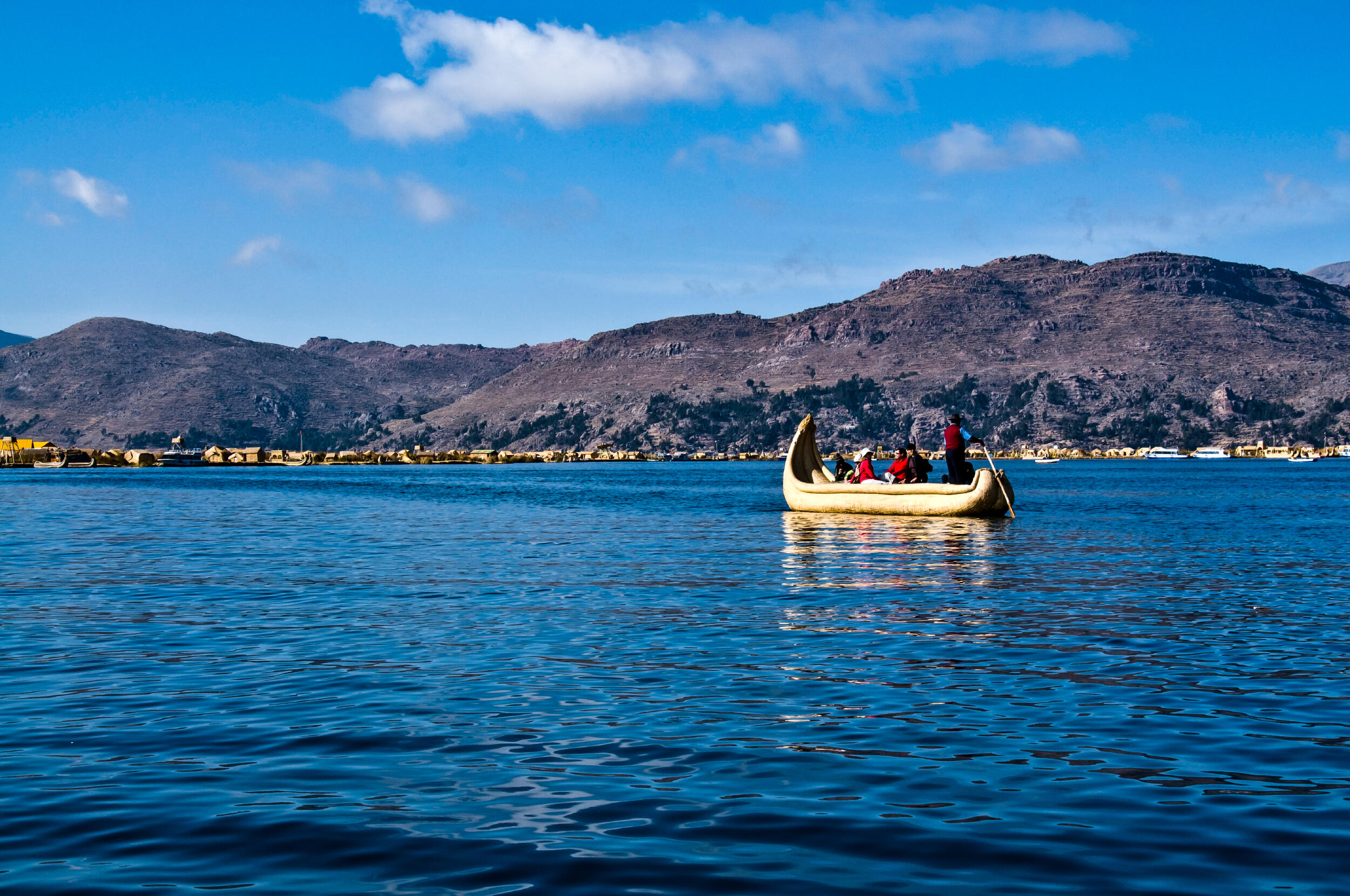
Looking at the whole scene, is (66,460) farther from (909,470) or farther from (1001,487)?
(1001,487)

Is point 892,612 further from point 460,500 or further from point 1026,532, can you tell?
point 460,500

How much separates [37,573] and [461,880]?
22.9 meters

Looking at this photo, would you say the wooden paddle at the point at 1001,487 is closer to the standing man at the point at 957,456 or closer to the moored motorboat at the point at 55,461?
the standing man at the point at 957,456

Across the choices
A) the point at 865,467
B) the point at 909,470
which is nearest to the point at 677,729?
the point at 909,470

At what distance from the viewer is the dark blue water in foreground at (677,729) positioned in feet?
24.8

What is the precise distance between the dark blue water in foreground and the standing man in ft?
43.3

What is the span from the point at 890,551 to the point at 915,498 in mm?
12276

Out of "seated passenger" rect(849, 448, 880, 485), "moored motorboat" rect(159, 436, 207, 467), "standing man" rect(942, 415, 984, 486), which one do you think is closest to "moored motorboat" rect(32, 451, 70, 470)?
"moored motorboat" rect(159, 436, 207, 467)

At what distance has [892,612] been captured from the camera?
19.1 m

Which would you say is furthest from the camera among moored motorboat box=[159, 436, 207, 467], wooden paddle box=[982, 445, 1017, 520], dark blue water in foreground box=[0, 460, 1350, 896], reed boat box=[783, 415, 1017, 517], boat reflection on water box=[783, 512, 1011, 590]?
moored motorboat box=[159, 436, 207, 467]

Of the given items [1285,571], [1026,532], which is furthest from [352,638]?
[1026,532]

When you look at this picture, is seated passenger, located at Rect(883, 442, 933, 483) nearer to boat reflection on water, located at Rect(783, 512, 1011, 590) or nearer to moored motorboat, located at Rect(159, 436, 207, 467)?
boat reflection on water, located at Rect(783, 512, 1011, 590)

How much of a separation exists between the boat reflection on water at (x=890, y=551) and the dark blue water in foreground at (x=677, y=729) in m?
0.30

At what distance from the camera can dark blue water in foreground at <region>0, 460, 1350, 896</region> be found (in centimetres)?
755
